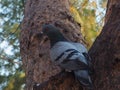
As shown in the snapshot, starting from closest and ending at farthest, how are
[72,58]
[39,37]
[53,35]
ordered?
[72,58], [53,35], [39,37]

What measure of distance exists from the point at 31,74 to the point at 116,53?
0.72 metres

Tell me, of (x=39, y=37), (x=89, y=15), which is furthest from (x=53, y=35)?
(x=89, y=15)

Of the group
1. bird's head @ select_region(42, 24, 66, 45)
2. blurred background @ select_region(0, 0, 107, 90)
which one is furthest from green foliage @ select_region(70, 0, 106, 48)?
bird's head @ select_region(42, 24, 66, 45)

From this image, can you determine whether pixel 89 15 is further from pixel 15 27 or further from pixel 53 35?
pixel 53 35

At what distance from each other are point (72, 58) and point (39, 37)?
0.76 m

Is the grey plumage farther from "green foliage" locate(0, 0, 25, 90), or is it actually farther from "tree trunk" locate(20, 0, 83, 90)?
"green foliage" locate(0, 0, 25, 90)

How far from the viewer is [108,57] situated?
1.73m

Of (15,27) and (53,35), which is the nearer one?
(53,35)

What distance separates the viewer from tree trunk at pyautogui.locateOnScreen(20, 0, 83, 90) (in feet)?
7.14

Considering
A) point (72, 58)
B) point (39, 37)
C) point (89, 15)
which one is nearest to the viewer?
point (72, 58)

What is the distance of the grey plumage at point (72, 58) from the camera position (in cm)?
159

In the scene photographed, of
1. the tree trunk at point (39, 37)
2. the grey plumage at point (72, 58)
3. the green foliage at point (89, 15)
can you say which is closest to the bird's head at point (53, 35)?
the grey plumage at point (72, 58)

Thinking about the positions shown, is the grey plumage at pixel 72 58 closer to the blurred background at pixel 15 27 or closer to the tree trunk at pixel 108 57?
the tree trunk at pixel 108 57

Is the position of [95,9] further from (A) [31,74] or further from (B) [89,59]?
(B) [89,59]
